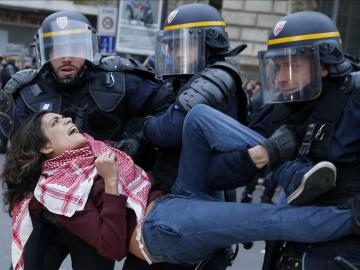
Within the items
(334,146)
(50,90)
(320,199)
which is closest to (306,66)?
(334,146)

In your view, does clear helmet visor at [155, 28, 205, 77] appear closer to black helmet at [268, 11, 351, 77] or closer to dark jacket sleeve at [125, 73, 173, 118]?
dark jacket sleeve at [125, 73, 173, 118]

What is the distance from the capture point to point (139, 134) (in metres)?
2.70

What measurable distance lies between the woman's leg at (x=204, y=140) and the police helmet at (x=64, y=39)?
89cm

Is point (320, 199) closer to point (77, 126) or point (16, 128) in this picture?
point (77, 126)

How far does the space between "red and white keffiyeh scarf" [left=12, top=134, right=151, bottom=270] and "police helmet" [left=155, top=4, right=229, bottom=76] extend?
1.54 feet

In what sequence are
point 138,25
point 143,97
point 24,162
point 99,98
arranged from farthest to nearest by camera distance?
1. point 138,25
2. point 143,97
3. point 99,98
4. point 24,162

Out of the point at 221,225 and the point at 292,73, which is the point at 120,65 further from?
the point at 221,225

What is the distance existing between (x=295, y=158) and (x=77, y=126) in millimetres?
1053

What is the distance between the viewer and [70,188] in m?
2.36

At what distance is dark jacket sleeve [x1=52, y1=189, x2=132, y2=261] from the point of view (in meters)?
2.27

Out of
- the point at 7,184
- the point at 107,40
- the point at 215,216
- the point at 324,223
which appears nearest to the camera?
the point at 324,223

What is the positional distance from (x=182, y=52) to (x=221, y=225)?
0.82 m

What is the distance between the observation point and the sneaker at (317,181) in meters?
2.01

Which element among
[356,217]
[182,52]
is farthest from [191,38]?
[356,217]
